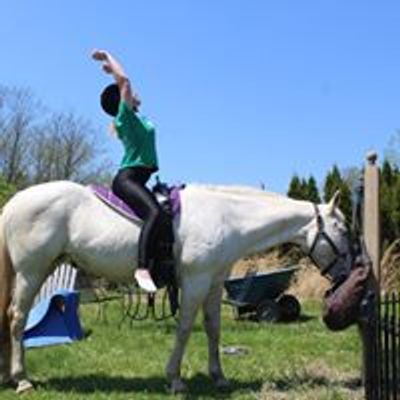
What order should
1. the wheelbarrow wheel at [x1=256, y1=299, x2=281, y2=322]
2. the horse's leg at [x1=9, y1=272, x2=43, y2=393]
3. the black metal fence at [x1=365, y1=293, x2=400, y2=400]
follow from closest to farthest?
the black metal fence at [x1=365, y1=293, x2=400, y2=400] < the horse's leg at [x1=9, y1=272, x2=43, y2=393] < the wheelbarrow wheel at [x1=256, y1=299, x2=281, y2=322]

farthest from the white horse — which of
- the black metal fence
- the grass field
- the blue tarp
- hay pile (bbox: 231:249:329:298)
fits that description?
hay pile (bbox: 231:249:329:298)

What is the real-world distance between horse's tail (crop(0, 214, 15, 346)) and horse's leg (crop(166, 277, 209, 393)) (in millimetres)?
1726

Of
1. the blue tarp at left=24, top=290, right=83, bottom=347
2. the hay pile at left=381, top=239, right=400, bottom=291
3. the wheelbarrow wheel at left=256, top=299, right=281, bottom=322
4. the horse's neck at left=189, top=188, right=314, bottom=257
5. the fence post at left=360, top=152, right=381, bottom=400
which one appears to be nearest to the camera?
the fence post at left=360, top=152, right=381, bottom=400

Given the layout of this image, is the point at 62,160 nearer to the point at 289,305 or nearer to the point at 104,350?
the point at 289,305

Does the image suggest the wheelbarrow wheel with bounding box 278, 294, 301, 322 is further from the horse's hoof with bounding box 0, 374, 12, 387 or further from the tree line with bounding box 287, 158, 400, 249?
the horse's hoof with bounding box 0, 374, 12, 387

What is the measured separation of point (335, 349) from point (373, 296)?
4.02 metres

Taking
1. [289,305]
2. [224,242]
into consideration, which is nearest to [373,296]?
[224,242]

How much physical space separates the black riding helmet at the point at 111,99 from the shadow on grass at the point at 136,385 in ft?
8.91

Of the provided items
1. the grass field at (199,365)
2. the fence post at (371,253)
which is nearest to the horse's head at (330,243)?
the fence post at (371,253)

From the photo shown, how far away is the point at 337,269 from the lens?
9.05m

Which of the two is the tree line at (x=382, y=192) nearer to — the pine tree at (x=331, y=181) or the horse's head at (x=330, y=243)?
the pine tree at (x=331, y=181)

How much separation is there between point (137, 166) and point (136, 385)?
2224 millimetres

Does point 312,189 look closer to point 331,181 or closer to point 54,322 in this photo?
point 331,181

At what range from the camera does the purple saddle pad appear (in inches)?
350
